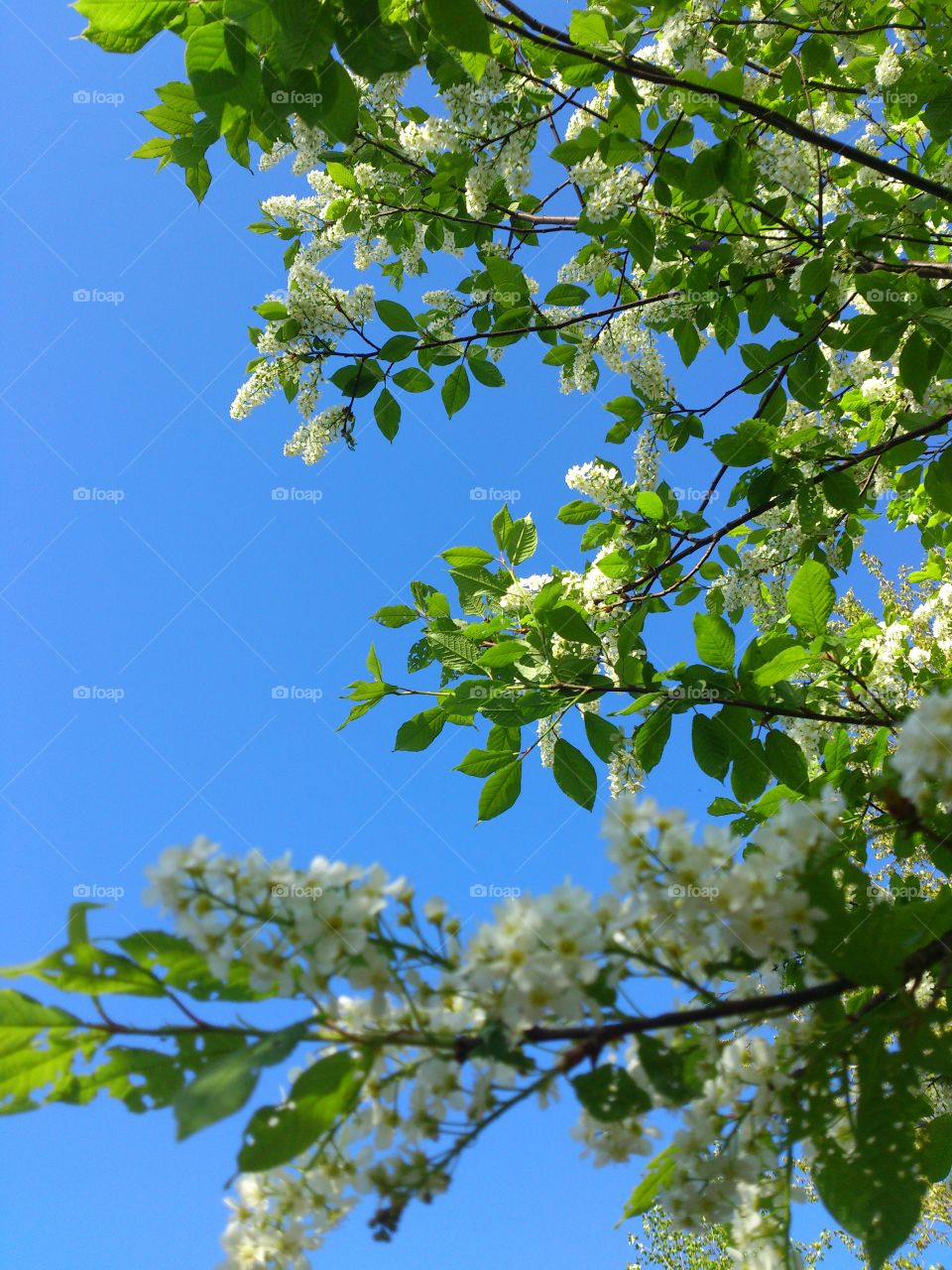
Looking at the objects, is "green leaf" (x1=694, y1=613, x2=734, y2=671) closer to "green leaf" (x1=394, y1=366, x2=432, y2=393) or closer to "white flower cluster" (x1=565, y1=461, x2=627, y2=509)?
"white flower cluster" (x1=565, y1=461, x2=627, y2=509)

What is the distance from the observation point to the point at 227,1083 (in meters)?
→ 0.74

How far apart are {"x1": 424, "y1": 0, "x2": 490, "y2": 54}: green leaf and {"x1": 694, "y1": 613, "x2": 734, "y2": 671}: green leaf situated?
1459 millimetres

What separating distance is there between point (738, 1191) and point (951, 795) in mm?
567

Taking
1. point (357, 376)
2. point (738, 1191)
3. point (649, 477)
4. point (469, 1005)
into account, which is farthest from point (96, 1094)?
point (649, 477)

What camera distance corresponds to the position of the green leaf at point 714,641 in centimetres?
235

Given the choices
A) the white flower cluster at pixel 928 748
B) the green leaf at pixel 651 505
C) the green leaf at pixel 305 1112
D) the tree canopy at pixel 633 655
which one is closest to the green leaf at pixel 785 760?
the tree canopy at pixel 633 655

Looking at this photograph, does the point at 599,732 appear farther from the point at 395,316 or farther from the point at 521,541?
the point at 395,316

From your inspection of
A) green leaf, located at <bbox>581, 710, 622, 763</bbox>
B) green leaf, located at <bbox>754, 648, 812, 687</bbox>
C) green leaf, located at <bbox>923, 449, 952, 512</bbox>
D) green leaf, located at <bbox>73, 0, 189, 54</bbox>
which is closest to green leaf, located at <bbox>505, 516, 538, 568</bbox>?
green leaf, located at <bbox>581, 710, 622, 763</bbox>

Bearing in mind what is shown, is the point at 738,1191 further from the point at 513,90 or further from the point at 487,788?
the point at 513,90

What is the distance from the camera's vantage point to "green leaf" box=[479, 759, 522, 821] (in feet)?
8.87

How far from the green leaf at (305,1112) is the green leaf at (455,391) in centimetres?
288

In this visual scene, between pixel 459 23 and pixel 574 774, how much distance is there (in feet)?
6.39

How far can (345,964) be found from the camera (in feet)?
2.81

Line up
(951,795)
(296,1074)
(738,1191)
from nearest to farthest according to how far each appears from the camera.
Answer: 1. (296,1074)
2. (951,795)
3. (738,1191)
